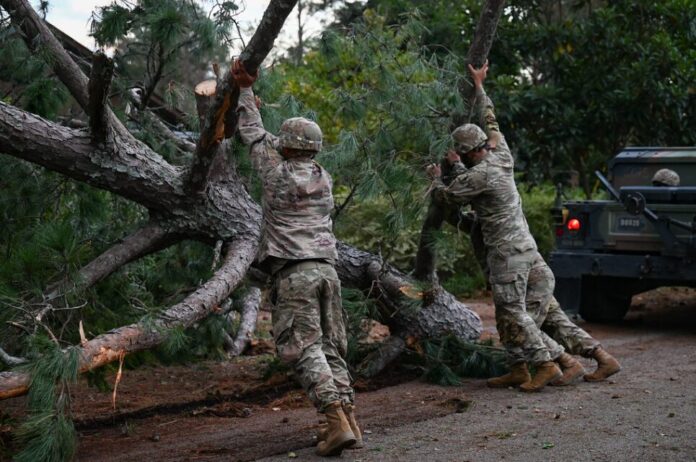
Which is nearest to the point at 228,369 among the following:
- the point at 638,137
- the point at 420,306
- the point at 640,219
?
the point at 420,306

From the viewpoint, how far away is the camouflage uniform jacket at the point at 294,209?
5375 mm

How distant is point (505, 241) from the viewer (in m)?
6.84

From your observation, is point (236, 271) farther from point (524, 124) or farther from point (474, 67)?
point (524, 124)

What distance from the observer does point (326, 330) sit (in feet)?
17.9

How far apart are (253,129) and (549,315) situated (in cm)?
290

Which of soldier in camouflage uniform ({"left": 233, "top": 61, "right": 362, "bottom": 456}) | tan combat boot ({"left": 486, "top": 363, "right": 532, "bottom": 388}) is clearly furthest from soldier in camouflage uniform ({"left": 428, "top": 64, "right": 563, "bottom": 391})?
soldier in camouflage uniform ({"left": 233, "top": 61, "right": 362, "bottom": 456})

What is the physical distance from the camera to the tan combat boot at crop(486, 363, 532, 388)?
6.97m

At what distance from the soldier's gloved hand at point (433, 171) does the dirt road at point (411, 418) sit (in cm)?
151

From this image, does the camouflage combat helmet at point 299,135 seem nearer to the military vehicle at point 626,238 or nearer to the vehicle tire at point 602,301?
the military vehicle at point 626,238

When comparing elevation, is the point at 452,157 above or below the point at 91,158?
above

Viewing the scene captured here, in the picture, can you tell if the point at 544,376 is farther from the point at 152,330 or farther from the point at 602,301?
the point at 602,301

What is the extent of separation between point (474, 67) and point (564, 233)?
311 centimetres

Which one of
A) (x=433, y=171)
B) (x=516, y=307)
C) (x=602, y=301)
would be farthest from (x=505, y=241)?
(x=602, y=301)

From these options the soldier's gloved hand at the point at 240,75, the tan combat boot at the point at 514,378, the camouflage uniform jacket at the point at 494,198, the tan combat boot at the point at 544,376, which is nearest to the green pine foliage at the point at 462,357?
the tan combat boot at the point at 514,378
